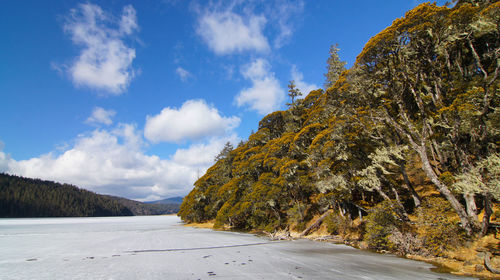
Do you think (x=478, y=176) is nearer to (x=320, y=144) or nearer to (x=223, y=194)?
(x=320, y=144)

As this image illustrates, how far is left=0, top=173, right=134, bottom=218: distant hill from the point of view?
407ft

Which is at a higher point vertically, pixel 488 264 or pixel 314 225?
pixel 488 264

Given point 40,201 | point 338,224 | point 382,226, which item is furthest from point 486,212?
point 40,201

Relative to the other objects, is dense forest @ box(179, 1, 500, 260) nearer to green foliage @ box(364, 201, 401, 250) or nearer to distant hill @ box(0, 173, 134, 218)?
green foliage @ box(364, 201, 401, 250)

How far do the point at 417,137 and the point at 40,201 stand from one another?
581 ft

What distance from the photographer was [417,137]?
14430 millimetres

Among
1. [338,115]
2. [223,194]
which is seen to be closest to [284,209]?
[223,194]

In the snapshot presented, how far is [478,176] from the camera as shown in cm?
1080

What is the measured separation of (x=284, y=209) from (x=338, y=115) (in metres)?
16.7

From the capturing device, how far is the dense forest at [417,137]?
11984 mm

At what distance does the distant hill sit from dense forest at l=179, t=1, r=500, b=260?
163 metres

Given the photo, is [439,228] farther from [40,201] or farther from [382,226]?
[40,201]

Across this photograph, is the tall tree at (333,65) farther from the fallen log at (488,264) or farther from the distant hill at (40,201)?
the distant hill at (40,201)

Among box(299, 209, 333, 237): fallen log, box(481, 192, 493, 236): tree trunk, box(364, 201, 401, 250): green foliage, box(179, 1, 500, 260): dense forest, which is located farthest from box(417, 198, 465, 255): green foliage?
box(299, 209, 333, 237): fallen log
